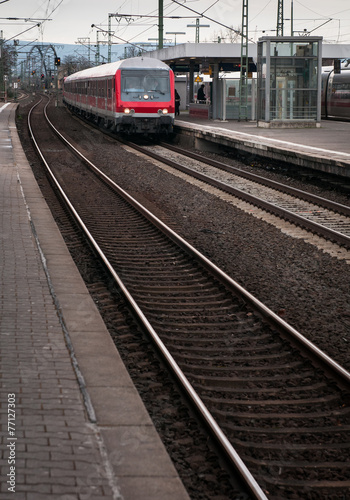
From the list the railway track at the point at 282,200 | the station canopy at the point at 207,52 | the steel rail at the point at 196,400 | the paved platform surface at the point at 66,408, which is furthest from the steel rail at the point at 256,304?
the station canopy at the point at 207,52

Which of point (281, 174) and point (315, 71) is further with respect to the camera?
point (315, 71)

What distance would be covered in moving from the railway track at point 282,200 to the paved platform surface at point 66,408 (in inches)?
176

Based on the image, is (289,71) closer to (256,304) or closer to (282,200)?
(282,200)

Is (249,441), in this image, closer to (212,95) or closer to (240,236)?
(240,236)

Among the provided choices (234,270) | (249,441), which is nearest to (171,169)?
(234,270)

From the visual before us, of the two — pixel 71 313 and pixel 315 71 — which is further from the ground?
pixel 315 71

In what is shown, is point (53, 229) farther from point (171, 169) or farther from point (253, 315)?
point (171, 169)

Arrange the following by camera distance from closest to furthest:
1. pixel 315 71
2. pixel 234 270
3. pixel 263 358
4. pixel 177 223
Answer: pixel 263 358
pixel 234 270
pixel 177 223
pixel 315 71

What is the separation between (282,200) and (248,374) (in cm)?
840

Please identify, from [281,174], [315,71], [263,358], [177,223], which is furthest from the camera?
[315,71]

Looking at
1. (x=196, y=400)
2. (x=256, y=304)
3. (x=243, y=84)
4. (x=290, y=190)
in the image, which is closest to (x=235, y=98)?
(x=243, y=84)

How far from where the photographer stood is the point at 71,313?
6180 mm

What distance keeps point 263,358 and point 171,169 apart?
541 inches

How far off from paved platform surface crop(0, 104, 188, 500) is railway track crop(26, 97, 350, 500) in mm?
461
